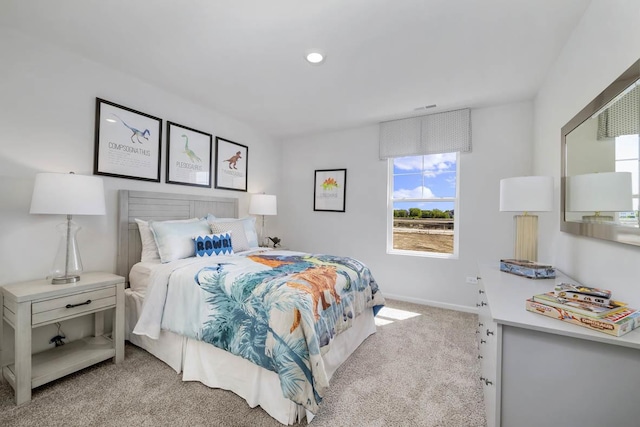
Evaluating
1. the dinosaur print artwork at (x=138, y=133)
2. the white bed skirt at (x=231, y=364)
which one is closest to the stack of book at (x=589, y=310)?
the white bed skirt at (x=231, y=364)

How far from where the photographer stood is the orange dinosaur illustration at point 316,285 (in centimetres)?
171

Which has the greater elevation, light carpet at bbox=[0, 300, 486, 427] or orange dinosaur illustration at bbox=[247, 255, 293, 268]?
orange dinosaur illustration at bbox=[247, 255, 293, 268]

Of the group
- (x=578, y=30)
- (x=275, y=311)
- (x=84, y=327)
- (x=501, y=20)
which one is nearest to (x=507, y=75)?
(x=578, y=30)

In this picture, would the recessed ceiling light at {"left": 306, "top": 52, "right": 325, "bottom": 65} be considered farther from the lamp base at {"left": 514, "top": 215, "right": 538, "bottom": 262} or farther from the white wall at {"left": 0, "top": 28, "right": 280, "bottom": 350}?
the lamp base at {"left": 514, "top": 215, "right": 538, "bottom": 262}

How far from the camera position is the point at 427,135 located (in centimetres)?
357

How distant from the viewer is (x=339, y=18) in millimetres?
1829

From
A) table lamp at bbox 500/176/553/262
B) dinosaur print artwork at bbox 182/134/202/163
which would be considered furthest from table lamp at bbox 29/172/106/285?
table lamp at bbox 500/176/553/262

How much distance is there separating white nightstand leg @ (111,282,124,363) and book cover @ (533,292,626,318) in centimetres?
277

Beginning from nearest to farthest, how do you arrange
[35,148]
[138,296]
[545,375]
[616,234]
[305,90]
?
[545,375], [616,234], [35,148], [138,296], [305,90]

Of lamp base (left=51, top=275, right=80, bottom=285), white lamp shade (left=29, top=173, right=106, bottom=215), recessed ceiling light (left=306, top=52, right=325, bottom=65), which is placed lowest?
lamp base (left=51, top=275, right=80, bottom=285)

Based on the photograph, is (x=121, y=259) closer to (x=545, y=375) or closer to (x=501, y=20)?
(x=545, y=375)

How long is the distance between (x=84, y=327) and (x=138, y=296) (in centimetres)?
56

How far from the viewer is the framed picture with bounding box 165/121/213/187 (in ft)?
10.1

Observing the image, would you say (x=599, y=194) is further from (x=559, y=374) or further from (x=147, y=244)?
(x=147, y=244)
